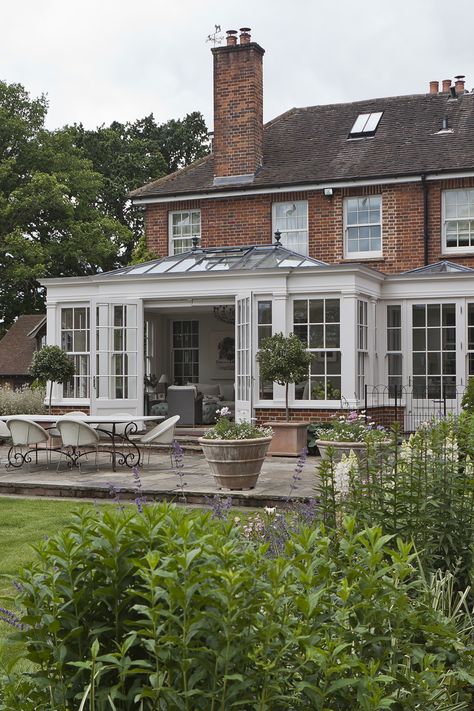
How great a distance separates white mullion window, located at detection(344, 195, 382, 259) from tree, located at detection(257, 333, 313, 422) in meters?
5.19

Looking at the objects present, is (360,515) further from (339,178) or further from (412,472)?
(339,178)

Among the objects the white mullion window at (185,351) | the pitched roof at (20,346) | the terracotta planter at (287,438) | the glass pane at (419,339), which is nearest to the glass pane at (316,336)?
the terracotta planter at (287,438)

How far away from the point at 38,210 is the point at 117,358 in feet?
52.8

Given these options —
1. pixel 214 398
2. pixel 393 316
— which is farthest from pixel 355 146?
pixel 214 398

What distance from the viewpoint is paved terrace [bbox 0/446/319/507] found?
980 centimetres

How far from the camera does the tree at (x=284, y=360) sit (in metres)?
14.3

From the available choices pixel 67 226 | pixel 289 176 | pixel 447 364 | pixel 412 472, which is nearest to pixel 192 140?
pixel 67 226

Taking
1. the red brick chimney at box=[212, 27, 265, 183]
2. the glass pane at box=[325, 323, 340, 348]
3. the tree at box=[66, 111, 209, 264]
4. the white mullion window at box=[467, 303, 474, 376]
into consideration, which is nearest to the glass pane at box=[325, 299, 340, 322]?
the glass pane at box=[325, 323, 340, 348]

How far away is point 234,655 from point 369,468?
2007 mm

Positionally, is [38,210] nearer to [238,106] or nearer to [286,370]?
[238,106]

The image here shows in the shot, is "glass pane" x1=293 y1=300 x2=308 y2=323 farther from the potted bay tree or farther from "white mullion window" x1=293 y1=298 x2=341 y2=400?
the potted bay tree

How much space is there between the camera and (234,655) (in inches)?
84.7

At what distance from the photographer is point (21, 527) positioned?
8.36m

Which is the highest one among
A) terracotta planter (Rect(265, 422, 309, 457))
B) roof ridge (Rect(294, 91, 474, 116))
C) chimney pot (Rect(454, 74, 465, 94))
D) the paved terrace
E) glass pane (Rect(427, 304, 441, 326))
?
chimney pot (Rect(454, 74, 465, 94))
